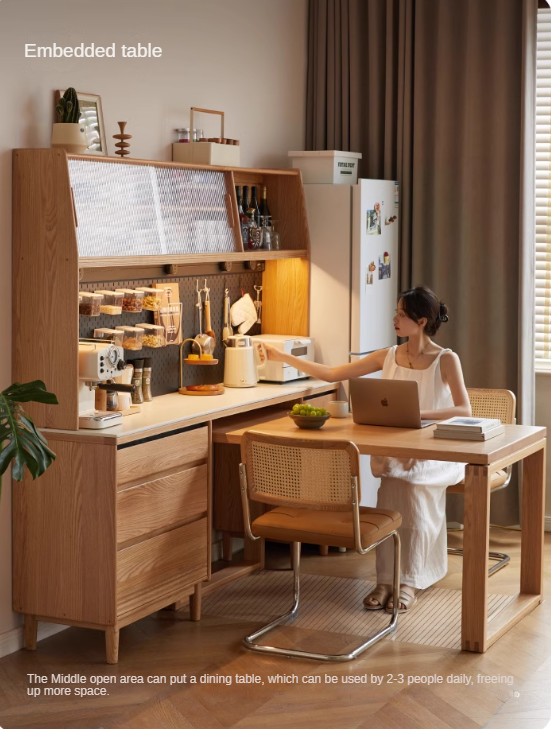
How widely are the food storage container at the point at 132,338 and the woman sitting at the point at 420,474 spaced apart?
1.07m

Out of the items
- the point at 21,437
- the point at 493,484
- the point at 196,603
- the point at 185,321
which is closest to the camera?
the point at 21,437

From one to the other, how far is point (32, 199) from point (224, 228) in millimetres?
1206

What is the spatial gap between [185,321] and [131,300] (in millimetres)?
511

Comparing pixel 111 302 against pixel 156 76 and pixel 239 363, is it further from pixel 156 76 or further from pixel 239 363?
pixel 156 76

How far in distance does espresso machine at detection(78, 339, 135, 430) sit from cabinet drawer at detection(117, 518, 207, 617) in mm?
464

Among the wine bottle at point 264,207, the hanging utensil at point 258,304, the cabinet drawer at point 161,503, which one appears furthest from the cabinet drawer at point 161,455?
the wine bottle at point 264,207

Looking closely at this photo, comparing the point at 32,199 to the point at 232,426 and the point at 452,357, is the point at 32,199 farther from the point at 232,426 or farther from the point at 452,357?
the point at 452,357

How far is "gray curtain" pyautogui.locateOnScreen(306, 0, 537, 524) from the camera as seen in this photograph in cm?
538

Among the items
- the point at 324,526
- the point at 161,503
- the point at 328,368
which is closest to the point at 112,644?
the point at 161,503

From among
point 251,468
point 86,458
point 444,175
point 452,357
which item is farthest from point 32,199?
point 444,175

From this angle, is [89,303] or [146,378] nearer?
[89,303]

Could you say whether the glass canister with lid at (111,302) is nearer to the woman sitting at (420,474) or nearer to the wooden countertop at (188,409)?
the wooden countertop at (188,409)

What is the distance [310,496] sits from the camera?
3.70m

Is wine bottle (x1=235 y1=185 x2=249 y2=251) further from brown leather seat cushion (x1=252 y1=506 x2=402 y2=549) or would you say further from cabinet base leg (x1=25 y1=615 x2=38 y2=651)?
cabinet base leg (x1=25 y1=615 x2=38 y2=651)
